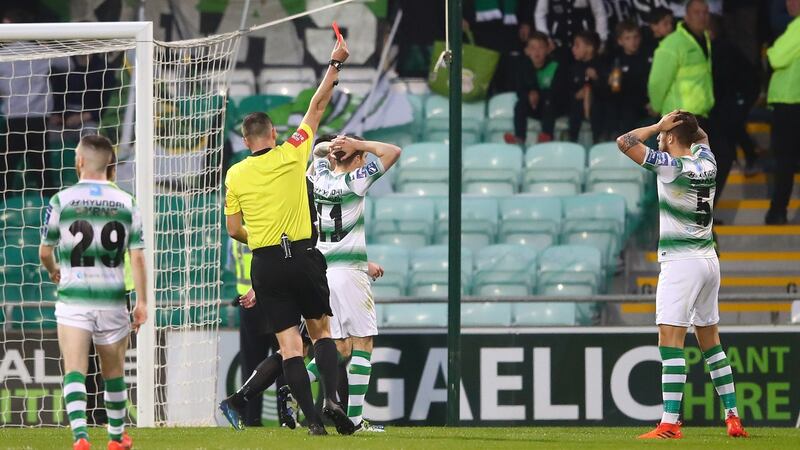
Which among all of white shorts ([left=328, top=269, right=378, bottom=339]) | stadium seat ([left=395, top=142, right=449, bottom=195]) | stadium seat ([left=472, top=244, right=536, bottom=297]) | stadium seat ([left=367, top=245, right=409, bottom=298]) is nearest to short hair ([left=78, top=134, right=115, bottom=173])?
white shorts ([left=328, top=269, right=378, bottom=339])

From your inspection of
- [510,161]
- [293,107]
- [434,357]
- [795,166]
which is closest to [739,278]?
[795,166]

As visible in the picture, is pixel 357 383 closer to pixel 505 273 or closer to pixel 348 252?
pixel 348 252

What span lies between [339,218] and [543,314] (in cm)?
340

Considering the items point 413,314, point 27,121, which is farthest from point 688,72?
point 27,121

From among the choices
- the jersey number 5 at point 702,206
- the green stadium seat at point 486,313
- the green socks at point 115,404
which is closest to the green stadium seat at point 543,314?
the green stadium seat at point 486,313

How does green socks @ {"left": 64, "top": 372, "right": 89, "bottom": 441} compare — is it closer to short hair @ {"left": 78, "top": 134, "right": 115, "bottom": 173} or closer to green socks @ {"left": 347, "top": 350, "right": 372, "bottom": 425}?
short hair @ {"left": 78, "top": 134, "right": 115, "bottom": 173}

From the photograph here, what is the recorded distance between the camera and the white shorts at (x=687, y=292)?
28.5ft

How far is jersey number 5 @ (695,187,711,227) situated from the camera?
873cm

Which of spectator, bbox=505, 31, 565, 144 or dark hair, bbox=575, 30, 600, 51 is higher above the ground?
dark hair, bbox=575, 30, 600, 51

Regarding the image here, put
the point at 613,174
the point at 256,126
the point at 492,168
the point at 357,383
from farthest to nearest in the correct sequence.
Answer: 1. the point at 492,168
2. the point at 613,174
3. the point at 357,383
4. the point at 256,126

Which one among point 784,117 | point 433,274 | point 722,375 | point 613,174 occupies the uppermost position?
point 784,117

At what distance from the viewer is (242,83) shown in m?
15.8

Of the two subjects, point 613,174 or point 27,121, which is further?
point 27,121

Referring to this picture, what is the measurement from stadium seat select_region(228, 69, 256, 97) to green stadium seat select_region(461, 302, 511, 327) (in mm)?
4294
